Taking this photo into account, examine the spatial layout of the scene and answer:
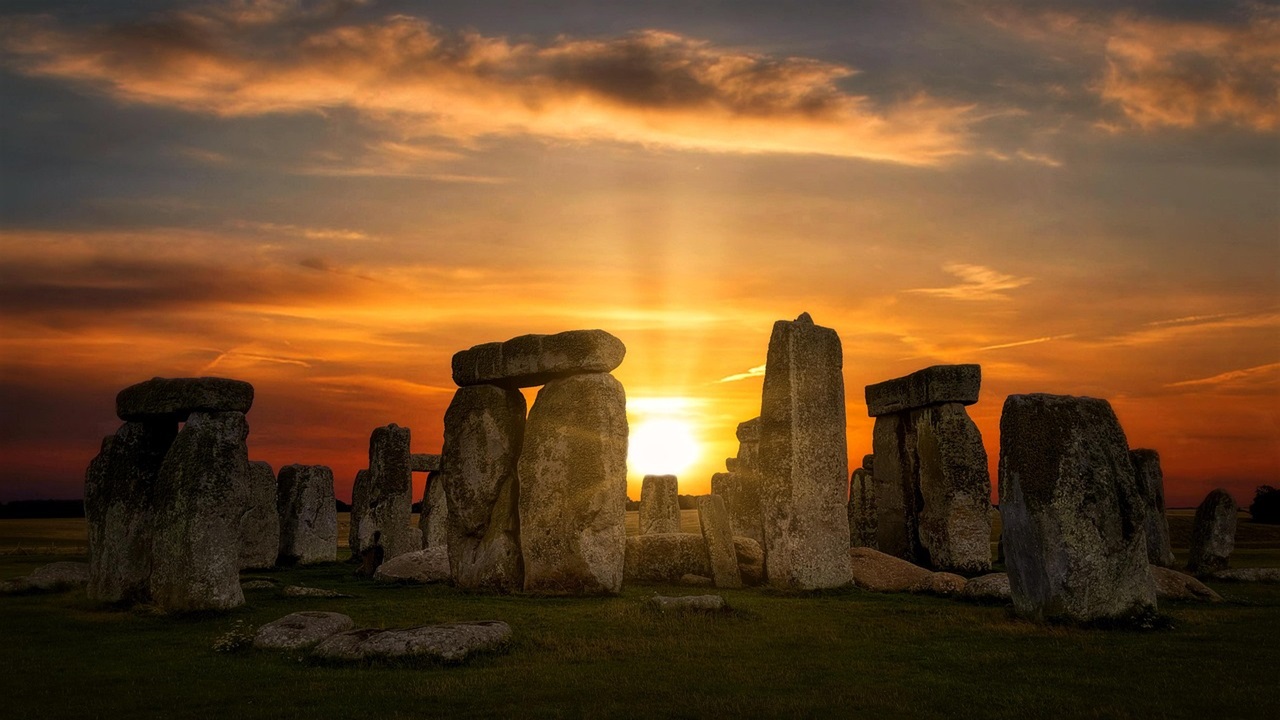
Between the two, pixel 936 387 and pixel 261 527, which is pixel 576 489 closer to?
pixel 936 387

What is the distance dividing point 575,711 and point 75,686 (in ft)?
18.4

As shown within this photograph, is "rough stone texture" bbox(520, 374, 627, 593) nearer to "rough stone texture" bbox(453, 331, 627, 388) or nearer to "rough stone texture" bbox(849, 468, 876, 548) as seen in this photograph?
"rough stone texture" bbox(453, 331, 627, 388)

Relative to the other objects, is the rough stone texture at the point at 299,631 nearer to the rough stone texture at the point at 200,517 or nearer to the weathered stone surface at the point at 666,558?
the rough stone texture at the point at 200,517

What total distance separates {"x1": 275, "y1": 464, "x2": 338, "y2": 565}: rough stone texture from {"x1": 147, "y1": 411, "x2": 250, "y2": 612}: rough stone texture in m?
12.6

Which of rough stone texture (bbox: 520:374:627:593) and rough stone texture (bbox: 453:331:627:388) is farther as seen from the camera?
rough stone texture (bbox: 453:331:627:388)

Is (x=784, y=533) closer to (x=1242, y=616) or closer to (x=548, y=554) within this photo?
(x=548, y=554)

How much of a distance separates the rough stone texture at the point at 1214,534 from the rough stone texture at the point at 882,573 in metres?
8.22

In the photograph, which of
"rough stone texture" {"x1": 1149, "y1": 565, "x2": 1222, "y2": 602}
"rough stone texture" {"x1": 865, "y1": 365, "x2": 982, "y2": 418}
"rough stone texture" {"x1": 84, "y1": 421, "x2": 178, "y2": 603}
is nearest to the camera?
"rough stone texture" {"x1": 1149, "y1": 565, "x2": 1222, "y2": 602}

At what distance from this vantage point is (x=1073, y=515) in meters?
13.1

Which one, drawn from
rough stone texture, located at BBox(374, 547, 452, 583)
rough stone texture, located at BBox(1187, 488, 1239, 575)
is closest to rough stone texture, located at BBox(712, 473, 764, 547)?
rough stone texture, located at BBox(374, 547, 452, 583)

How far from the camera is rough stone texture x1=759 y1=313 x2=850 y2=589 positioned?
17.9 m

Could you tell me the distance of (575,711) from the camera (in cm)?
901

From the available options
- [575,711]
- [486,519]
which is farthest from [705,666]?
[486,519]

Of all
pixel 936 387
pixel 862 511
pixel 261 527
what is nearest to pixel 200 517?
pixel 261 527
